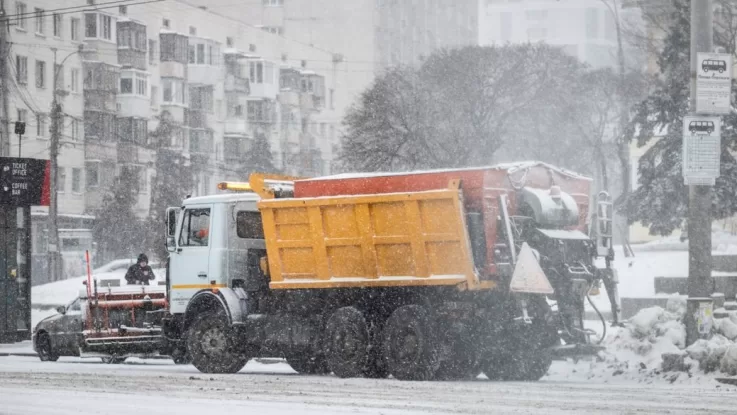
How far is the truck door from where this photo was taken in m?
21.0

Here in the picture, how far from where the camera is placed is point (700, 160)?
17.5m

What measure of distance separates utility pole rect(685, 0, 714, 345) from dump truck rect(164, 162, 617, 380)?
144cm

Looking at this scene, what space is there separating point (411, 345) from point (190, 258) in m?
4.24

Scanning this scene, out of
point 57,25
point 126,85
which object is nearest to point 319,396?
point 57,25

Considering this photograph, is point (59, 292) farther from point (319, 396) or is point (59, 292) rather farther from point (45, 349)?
point (319, 396)

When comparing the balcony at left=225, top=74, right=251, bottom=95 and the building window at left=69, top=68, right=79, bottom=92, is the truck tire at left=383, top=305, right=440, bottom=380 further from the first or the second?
the balcony at left=225, top=74, right=251, bottom=95

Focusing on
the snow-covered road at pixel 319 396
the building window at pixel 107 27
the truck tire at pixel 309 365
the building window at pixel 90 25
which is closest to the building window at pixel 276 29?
the building window at pixel 107 27

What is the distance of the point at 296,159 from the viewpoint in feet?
310

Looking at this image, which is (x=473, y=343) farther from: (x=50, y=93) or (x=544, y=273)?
(x=50, y=93)

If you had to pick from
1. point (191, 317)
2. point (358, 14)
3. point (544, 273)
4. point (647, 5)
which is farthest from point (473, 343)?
point (358, 14)

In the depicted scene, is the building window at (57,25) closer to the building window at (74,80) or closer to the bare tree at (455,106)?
the building window at (74,80)

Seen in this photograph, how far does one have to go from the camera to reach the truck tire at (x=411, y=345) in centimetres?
1823

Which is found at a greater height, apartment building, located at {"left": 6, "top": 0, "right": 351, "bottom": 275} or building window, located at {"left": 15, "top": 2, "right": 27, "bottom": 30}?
building window, located at {"left": 15, "top": 2, "right": 27, "bottom": 30}

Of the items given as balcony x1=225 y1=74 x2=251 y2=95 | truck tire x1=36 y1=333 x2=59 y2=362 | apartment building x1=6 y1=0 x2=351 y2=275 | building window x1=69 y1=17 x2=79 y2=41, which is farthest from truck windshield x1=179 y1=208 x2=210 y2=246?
balcony x1=225 y1=74 x2=251 y2=95
